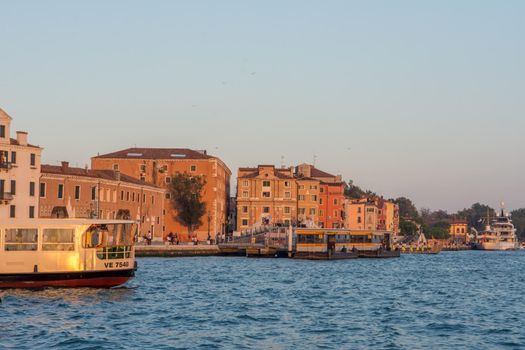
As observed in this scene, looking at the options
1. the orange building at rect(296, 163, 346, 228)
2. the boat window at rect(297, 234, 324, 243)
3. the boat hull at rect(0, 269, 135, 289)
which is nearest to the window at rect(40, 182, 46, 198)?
the boat window at rect(297, 234, 324, 243)

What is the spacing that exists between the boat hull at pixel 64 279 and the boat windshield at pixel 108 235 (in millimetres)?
1278

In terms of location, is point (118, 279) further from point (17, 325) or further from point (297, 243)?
point (297, 243)

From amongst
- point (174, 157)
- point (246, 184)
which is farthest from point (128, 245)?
point (246, 184)

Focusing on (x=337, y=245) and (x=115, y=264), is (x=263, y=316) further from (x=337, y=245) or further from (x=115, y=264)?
(x=337, y=245)

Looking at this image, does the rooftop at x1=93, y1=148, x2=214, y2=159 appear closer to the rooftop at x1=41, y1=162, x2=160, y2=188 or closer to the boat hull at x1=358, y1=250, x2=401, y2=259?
the rooftop at x1=41, y1=162, x2=160, y2=188

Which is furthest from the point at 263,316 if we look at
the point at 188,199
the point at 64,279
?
the point at 188,199

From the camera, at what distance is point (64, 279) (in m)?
41.8

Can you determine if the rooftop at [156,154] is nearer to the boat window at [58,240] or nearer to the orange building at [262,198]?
the orange building at [262,198]

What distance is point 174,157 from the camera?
390 feet

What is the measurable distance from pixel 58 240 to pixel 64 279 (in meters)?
1.79

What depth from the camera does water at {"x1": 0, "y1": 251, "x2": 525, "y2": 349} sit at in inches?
1142

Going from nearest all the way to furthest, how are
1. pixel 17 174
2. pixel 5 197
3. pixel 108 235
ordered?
pixel 108 235
pixel 5 197
pixel 17 174

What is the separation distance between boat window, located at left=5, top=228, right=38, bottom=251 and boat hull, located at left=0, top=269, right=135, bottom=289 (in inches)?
47.6

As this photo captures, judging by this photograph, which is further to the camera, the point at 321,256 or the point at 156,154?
the point at 156,154
